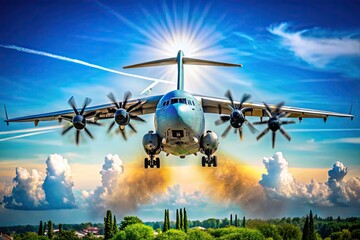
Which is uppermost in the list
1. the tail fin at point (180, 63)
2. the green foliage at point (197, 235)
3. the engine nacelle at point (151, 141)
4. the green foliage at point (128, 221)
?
the tail fin at point (180, 63)

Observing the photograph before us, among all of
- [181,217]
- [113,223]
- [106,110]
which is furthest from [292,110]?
[113,223]

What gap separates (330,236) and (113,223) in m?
40.6

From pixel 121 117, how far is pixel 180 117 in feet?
14.9

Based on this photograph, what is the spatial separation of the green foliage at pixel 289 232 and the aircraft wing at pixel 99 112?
5390 centimetres

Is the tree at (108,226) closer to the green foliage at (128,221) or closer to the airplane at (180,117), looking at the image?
the green foliage at (128,221)

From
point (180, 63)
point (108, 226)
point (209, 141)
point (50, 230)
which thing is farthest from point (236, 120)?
point (50, 230)

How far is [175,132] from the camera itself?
1107 inches

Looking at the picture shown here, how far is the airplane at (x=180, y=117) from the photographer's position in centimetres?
2828

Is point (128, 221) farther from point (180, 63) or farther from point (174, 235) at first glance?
point (180, 63)

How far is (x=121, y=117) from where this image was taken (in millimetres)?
30188

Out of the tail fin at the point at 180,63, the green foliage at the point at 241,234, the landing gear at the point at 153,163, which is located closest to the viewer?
the landing gear at the point at 153,163

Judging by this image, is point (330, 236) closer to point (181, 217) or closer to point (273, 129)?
point (181, 217)

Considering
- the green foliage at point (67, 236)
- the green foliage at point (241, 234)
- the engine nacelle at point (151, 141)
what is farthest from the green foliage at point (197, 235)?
the engine nacelle at point (151, 141)

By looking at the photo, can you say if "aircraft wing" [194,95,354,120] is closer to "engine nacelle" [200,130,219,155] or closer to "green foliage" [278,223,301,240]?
"engine nacelle" [200,130,219,155]
